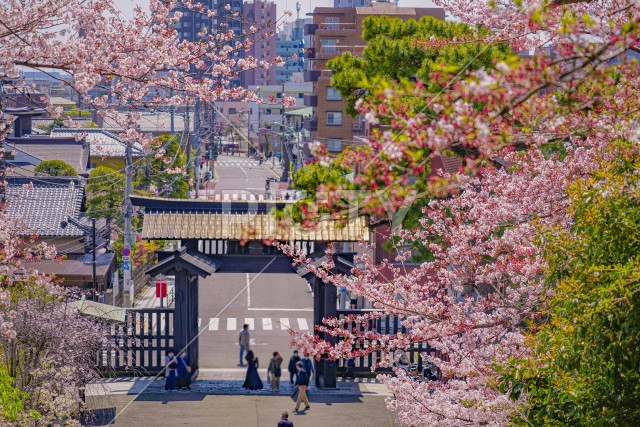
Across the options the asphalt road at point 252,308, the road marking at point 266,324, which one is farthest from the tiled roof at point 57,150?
the road marking at point 266,324

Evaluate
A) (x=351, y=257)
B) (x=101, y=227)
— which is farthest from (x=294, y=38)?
(x=351, y=257)

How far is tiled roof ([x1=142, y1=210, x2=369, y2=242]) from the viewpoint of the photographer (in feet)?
66.4

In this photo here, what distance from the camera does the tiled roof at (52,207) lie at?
35.0 metres

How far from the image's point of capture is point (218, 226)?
20859 millimetres

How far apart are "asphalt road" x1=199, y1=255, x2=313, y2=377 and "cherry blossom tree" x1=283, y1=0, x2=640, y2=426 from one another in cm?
631

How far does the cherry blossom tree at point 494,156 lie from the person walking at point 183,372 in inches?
270

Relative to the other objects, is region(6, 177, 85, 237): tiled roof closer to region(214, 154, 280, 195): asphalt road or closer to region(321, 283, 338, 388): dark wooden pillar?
region(321, 283, 338, 388): dark wooden pillar

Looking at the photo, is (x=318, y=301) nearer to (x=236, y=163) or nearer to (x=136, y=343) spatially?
(x=136, y=343)

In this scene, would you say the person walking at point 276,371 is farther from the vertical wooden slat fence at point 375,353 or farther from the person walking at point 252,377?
the vertical wooden slat fence at point 375,353

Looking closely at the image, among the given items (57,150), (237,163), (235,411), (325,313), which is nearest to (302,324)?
(325,313)

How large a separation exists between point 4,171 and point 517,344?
985cm

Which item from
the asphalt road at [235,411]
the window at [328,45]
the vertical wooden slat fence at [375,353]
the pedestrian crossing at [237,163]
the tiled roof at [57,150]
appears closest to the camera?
the asphalt road at [235,411]

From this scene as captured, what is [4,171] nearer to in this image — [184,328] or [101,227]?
[184,328]

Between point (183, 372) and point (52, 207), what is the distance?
705 inches
